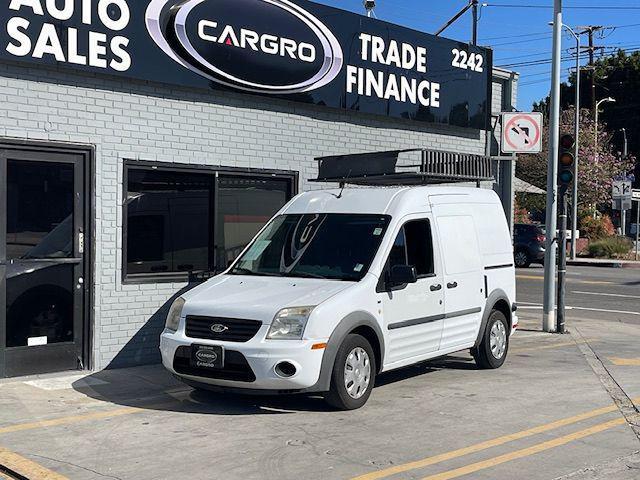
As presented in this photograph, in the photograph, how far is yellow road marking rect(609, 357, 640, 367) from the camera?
10.5 m

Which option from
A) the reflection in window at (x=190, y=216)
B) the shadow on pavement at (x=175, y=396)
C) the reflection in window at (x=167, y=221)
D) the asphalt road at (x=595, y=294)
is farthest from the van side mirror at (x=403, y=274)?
the asphalt road at (x=595, y=294)

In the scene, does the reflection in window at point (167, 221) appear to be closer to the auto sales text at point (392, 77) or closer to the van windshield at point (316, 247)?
the van windshield at point (316, 247)

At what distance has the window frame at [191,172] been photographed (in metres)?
9.74

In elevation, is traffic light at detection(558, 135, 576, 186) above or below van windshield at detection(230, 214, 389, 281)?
above

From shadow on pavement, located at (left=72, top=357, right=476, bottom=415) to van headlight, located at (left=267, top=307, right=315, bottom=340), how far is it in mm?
823

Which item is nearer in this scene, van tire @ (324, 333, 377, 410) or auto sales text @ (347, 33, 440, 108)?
van tire @ (324, 333, 377, 410)

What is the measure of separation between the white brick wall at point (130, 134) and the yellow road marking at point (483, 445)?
4.82 m

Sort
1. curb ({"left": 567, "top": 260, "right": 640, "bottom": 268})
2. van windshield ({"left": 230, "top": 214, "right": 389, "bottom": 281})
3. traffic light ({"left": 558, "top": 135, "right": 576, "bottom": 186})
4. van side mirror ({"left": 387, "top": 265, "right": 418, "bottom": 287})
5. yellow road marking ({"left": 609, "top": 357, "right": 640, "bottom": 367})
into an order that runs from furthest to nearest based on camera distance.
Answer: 1. curb ({"left": 567, "top": 260, "right": 640, "bottom": 268})
2. traffic light ({"left": 558, "top": 135, "right": 576, "bottom": 186})
3. yellow road marking ({"left": 609, "top": 357, "right": 640, "bottom": 367})
4. van windshield ({"left": 230, "top": 214, "right": 389, "bottom": 281})
5. van side mirror ({"left": 387, "top": 265, "right": 418, "bottom": 287})

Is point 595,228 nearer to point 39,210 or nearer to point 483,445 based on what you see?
point 39,210

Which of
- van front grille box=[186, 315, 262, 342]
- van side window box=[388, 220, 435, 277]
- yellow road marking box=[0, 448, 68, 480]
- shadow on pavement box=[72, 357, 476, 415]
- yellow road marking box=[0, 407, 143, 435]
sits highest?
van side window box=[388, 220, 435, 277]

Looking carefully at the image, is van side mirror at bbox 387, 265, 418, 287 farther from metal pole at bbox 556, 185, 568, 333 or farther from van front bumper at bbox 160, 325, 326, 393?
metal pole at bbox 556, 185, 568, 333

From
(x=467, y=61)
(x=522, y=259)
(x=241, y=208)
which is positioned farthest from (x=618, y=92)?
(x=241, y=208)

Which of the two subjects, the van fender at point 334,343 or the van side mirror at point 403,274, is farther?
the van side mirror at point 403,274

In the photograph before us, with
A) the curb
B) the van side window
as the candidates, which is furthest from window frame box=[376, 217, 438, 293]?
the curb
